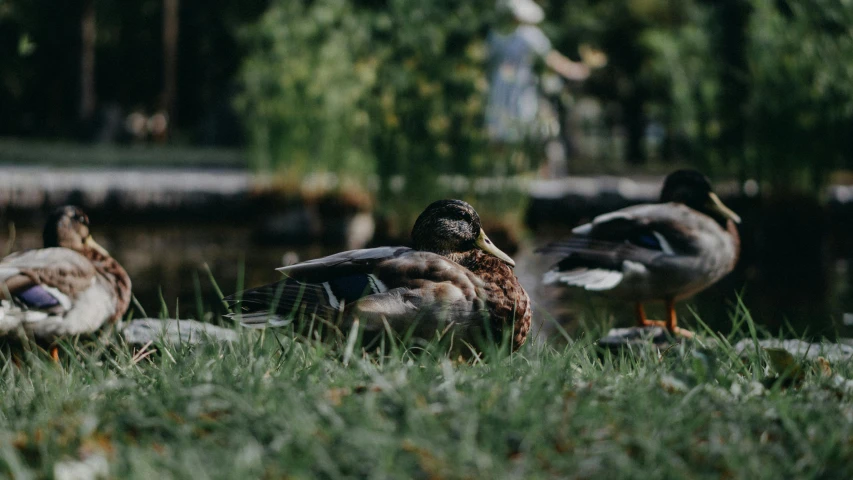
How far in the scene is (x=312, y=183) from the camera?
347 inches

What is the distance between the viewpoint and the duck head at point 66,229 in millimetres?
4383

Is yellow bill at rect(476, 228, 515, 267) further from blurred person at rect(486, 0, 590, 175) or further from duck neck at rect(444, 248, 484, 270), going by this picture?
blurred person at rect(486, 0, 590, 175)

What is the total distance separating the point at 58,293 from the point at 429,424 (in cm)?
215

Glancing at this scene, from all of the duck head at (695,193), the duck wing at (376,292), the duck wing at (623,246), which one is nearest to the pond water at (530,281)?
the duck wing at (623,246)

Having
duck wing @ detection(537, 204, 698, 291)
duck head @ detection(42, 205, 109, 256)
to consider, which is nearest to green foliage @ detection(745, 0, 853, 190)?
duck wing @ detection(537, 204, 698, 291)

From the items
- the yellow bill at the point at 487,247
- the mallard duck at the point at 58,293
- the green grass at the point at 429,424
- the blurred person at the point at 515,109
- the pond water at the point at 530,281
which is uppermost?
the blurred person at the point at 515,109

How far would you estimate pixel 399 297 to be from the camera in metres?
3.17

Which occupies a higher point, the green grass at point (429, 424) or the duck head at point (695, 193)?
the duck head at point (695, 193)

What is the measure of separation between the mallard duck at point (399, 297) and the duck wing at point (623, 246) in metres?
0.97

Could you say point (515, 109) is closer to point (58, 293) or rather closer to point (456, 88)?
point (456, 88)

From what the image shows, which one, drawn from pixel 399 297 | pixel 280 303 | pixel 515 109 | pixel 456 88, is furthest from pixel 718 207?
pixel 515 109

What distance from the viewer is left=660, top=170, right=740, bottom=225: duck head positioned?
185 inches

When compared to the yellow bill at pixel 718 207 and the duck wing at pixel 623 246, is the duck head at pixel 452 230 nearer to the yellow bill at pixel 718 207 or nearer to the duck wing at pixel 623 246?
the duck wing at pixel 623 246

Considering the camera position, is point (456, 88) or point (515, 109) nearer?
point (456, 88)
